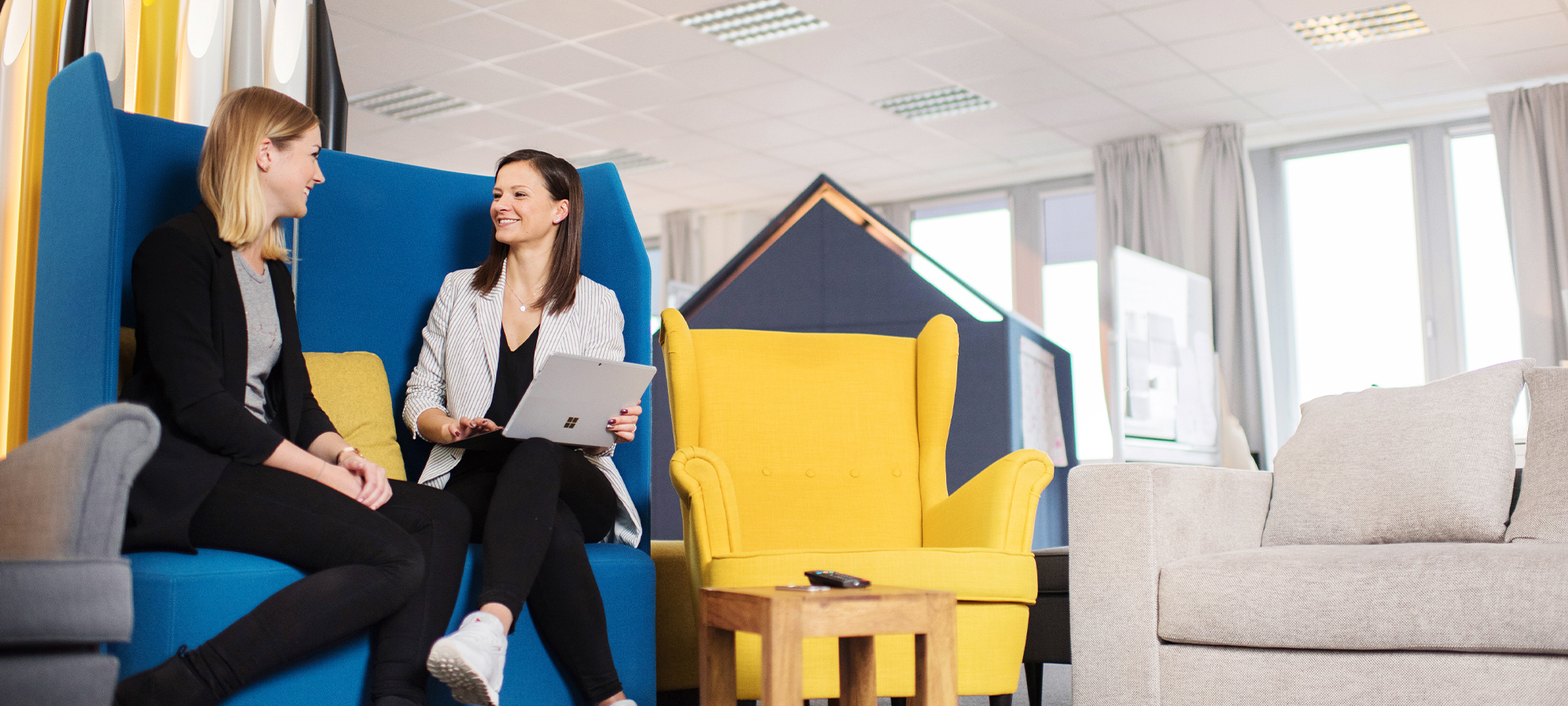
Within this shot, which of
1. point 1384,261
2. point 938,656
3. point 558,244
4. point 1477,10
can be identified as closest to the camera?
point 938,656

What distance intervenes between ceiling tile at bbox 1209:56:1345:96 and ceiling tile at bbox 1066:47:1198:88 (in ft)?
0.86

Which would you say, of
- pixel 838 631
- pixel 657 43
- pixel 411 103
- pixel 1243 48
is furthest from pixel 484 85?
pixel 838 631

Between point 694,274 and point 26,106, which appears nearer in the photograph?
point 26,106

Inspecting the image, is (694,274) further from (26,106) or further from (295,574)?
(295,574)

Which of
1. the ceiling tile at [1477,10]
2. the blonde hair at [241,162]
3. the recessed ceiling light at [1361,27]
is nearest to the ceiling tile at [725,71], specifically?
the recessed ceiling light at [1361,27]

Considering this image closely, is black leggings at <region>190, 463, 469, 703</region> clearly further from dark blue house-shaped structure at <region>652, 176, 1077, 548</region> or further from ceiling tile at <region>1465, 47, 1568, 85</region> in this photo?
ceiling tile at <region>1465, 47, 1568, 85</region>

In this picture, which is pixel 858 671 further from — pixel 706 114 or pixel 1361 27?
pixel 706 114

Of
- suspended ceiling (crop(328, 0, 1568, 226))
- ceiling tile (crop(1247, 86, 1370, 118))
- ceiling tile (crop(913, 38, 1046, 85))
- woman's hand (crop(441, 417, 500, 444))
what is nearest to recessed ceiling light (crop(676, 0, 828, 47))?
suspended ceiling (crop(328, 0, 1568, 226))

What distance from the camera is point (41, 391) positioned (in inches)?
72.6

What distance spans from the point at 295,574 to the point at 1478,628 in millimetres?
1730

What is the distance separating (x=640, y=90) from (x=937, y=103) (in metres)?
1.69

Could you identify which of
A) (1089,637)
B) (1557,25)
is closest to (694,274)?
(1557,25)

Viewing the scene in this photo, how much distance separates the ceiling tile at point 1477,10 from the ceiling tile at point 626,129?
4018mm

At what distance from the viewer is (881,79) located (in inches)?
244
